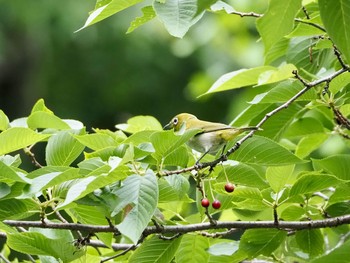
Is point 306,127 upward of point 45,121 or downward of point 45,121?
downward

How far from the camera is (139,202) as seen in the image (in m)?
1.59

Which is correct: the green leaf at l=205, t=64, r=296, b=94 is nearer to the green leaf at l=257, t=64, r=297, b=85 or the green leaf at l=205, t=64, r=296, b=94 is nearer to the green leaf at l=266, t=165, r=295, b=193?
the green leaf at l=257, t=64, r=297, b=85

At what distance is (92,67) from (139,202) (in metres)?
10.9

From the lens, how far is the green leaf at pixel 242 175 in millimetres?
1797

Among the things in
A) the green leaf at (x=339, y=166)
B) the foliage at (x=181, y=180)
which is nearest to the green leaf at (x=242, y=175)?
the foliage at (x=181, y=180)

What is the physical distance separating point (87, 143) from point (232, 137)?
328 millimetres

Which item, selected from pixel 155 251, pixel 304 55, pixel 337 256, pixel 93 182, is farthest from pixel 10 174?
pixel 304 55

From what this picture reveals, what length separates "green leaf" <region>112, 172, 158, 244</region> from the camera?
1.53 metres

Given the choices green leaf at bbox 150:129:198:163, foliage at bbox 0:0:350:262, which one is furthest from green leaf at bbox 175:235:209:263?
green leaf at bbox 150:129:198:163

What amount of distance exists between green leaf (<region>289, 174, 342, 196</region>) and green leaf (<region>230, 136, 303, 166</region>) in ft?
0.25

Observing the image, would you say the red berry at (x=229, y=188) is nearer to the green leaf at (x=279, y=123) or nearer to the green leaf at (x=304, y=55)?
the green leaf at (x=279, y=123)

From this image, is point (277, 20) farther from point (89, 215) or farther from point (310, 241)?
point (310, 241)

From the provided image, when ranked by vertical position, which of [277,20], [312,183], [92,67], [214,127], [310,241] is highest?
[277,20]

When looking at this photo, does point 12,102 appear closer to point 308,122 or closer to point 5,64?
point 5,64
